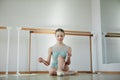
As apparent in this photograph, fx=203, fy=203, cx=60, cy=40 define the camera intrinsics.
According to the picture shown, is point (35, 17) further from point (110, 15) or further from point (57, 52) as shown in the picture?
point (57, 52)

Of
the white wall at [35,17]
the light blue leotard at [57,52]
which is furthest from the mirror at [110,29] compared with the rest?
the light blue leotard at [57,52]

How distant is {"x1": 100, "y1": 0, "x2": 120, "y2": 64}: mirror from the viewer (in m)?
2.97

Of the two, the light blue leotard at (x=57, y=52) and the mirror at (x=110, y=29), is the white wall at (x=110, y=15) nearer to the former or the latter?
the mirror at (x=110, y=29)

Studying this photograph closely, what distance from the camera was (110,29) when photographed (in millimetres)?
3074

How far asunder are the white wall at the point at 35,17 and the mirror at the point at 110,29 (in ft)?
1.16

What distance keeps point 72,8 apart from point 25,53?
1.09m

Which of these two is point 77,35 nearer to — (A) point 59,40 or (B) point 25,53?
(B) point 25,53

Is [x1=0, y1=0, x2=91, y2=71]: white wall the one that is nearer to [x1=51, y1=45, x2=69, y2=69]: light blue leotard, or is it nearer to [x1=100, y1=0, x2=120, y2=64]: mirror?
[x1=100, y1=0, x2=120, y2=64]: mirror

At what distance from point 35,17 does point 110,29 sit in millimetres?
1173

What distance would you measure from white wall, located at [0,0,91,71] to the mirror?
35 cm

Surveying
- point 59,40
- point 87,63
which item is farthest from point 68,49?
point 87,63

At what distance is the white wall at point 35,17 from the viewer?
3023 millimetres

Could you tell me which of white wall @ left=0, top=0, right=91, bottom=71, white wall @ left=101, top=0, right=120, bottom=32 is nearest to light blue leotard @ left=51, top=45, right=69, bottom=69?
white wall @ left=0, top=0, right=91, bottom=71

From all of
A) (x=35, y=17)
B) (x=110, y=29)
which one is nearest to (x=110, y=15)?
(x=110, y=29)
